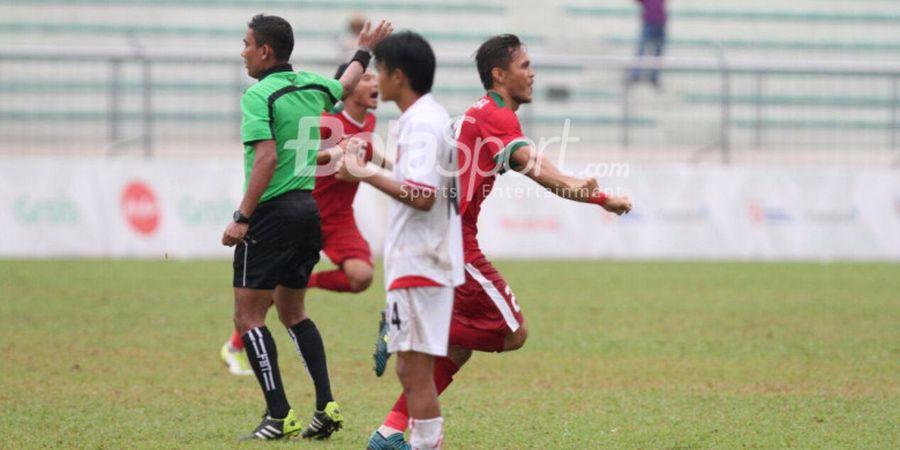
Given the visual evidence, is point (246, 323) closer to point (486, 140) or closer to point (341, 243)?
point (486, 140)

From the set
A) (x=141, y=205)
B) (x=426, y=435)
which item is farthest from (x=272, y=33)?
(x=141, y=205)

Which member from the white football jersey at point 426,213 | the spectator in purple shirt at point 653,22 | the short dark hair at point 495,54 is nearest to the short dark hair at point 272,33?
the short dark hair at point 495,54

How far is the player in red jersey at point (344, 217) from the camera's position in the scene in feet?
32.9

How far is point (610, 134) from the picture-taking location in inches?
793

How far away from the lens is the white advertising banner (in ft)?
59.1

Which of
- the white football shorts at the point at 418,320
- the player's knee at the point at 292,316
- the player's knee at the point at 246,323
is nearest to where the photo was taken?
the white football shorts at the point at 418,320

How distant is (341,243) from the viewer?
10.4m

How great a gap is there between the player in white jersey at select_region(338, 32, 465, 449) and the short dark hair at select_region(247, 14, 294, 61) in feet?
4.76

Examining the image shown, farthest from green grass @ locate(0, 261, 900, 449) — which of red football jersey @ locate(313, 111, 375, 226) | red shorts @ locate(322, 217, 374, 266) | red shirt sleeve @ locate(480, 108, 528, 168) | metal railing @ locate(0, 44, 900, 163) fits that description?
metal railing @ locate(0, 44, 900, 163)

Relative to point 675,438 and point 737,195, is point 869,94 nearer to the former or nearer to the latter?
point 737,195

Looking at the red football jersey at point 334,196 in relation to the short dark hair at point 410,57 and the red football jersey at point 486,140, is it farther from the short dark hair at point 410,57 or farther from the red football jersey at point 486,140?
the short dark hair at point 410,57

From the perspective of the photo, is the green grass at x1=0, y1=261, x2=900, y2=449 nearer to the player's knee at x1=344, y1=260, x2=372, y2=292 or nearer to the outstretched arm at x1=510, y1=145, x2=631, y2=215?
the player's knee at x1=344, y1=260, x2=372, y2=292

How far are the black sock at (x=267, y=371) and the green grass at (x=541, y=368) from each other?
27 cm

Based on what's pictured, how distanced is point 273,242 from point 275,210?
0.59 feet
